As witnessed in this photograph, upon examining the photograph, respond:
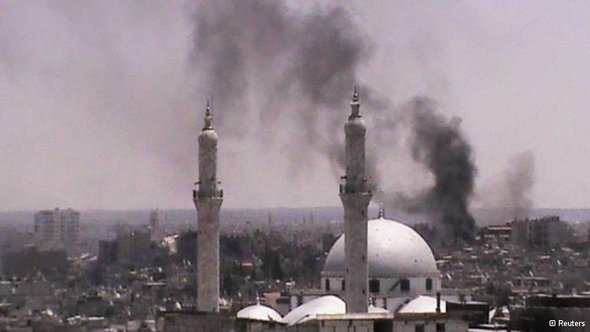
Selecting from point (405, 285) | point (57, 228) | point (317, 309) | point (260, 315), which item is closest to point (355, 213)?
point (317, 309)

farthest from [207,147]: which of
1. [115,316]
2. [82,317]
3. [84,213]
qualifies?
[84,213]

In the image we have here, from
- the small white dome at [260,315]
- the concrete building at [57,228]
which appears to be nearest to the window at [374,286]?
the small white dome at [260,315]

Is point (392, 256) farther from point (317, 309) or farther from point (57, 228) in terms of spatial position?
point (57, 228)

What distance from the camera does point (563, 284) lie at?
5647cm

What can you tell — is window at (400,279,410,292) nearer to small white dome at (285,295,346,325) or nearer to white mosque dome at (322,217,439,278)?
white mosque dome at (322,217,439,278)

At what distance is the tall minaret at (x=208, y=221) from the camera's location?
101 feet

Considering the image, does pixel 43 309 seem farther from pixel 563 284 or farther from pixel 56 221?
pixel 563 284

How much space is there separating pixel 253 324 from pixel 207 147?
437 centimetres

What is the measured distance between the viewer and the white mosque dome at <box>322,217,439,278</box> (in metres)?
32.9

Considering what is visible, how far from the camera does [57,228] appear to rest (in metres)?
46.0

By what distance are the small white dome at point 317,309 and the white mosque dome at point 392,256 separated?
80.8 inches

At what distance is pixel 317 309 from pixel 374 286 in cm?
289
